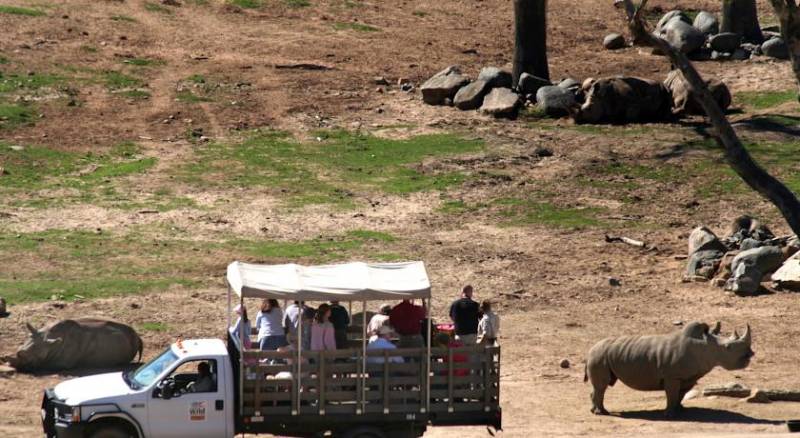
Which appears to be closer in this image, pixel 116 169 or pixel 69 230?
pixel 69 230

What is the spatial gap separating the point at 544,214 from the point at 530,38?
9.47 metres

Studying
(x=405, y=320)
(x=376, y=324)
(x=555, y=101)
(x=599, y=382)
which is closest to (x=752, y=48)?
(x=555, y=101)

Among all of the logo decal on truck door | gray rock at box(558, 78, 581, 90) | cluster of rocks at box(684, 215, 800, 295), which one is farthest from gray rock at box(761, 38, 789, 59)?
the logo decal on truck door

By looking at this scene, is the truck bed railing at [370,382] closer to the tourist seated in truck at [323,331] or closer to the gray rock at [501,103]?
the tourist seated in truck at [323,331]

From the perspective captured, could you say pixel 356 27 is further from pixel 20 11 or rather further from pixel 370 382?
pixel 370 382

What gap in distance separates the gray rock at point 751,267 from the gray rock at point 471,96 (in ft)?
43.4

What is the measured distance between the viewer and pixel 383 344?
1973 centimetres

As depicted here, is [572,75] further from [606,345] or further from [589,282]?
[606,345]

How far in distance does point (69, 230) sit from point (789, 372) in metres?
15.7

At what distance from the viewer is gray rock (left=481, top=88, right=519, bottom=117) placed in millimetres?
40531

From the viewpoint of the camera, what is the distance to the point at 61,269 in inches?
1169

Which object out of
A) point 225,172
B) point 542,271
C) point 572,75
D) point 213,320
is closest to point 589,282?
point 542,271

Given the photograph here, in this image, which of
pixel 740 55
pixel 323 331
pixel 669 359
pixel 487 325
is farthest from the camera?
pixel 740 55

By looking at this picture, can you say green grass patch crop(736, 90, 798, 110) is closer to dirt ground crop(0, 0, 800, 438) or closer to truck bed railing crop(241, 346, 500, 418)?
dirt ground crop(0, 0, 800, 438)
